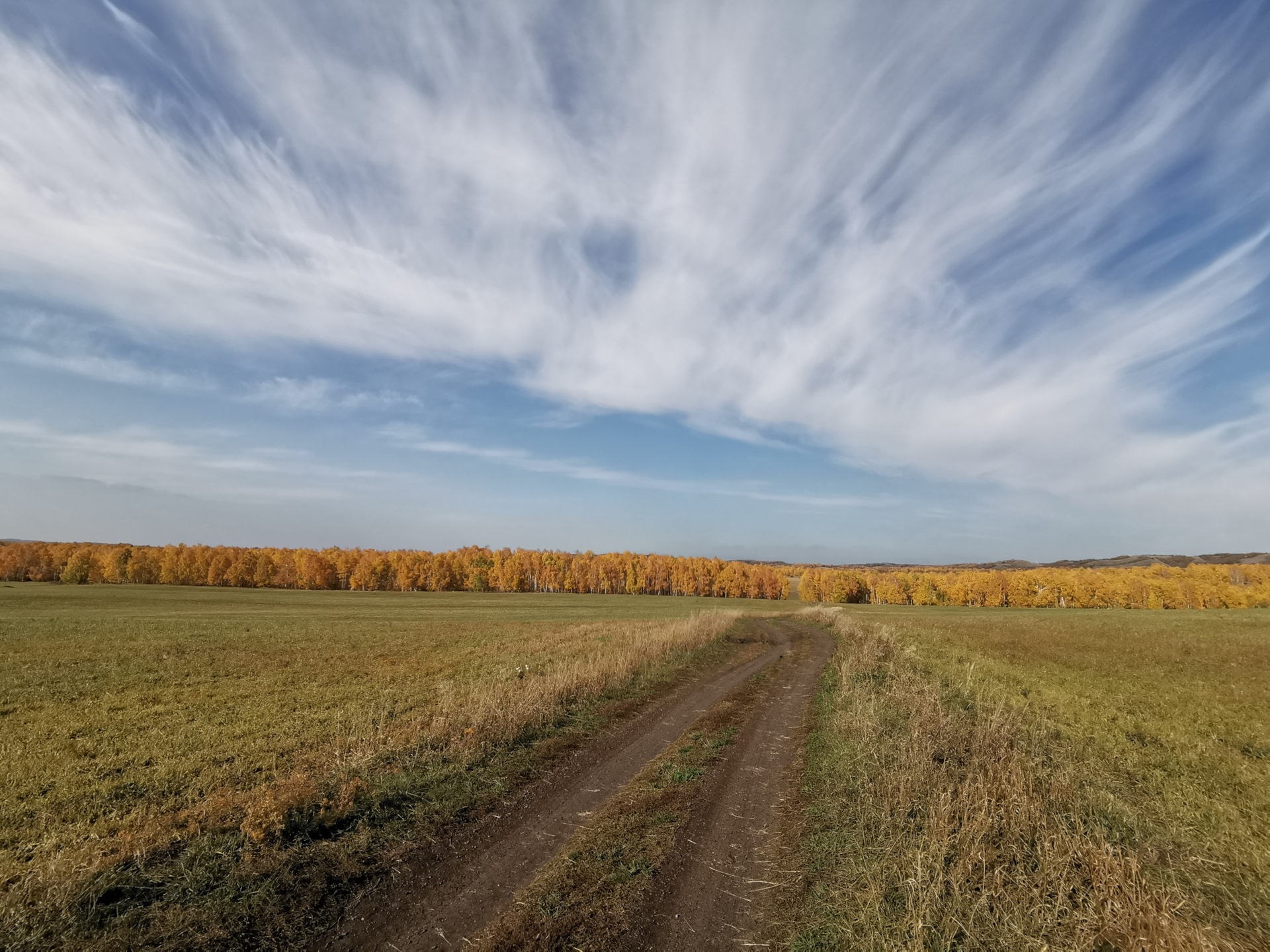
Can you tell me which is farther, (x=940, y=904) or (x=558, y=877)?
(x=558, y=877)

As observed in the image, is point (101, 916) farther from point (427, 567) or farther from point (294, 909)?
point (427, 567)

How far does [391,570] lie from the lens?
153375mm

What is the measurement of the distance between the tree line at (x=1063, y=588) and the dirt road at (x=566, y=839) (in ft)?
500

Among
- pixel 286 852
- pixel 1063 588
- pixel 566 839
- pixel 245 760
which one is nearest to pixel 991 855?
pixel 566 839

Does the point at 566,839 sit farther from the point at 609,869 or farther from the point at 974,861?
the point at 974,861

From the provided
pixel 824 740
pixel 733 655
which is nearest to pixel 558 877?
pixel 824 740

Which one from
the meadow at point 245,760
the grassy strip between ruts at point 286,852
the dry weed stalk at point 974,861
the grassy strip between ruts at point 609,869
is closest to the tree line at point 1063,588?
the meadow at point 245,760

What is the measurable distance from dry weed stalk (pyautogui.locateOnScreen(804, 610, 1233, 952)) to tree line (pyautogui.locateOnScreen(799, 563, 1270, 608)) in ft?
495

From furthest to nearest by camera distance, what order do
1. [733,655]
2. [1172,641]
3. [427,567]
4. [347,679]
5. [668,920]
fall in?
1. [427,567]
2. [1172,641]
3. [733,655]
4. [347,679]
5. [668,920]

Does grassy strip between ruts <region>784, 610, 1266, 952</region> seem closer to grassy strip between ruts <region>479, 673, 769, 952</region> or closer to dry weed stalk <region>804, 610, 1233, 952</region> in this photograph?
dry weed stalk <region>804, 610, 1233, 952</region>

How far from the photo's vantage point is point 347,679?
23.3 metres

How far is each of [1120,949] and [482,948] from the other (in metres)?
6.85

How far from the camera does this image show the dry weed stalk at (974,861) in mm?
5715

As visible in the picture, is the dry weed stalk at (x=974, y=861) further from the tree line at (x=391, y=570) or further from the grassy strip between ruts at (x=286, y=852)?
the tree line at (x=391, y=570)
